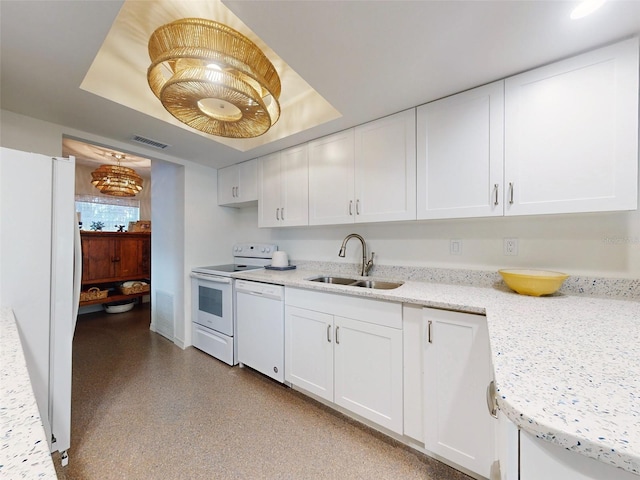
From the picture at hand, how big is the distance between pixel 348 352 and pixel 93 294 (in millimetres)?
4196

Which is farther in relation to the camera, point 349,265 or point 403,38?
point 349,265

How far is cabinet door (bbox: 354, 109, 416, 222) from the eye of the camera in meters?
1.73

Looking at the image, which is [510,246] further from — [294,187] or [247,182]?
[247,182]

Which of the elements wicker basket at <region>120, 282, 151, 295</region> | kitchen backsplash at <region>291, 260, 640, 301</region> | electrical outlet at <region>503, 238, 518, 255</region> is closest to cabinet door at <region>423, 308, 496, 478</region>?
kitchen backsplash at <region>291, 260, 640, 301</region>

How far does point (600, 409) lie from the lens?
1.51 ft

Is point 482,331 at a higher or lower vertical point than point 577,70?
lower

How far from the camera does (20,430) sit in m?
0.44

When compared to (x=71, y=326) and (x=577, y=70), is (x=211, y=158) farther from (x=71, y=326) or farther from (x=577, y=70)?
(x=577, y=70)

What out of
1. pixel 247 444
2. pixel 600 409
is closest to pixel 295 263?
pixel 247 444

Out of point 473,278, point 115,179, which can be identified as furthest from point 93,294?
point 473,278

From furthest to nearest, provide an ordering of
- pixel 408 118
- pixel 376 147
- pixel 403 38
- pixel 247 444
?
pixel 376 147 → pixel 408 118 → pixel 247 444 → pixel 403 38

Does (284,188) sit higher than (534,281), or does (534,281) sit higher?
(284,188)

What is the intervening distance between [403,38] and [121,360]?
348 centimetres

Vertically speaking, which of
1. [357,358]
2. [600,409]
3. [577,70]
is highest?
[577,70]
